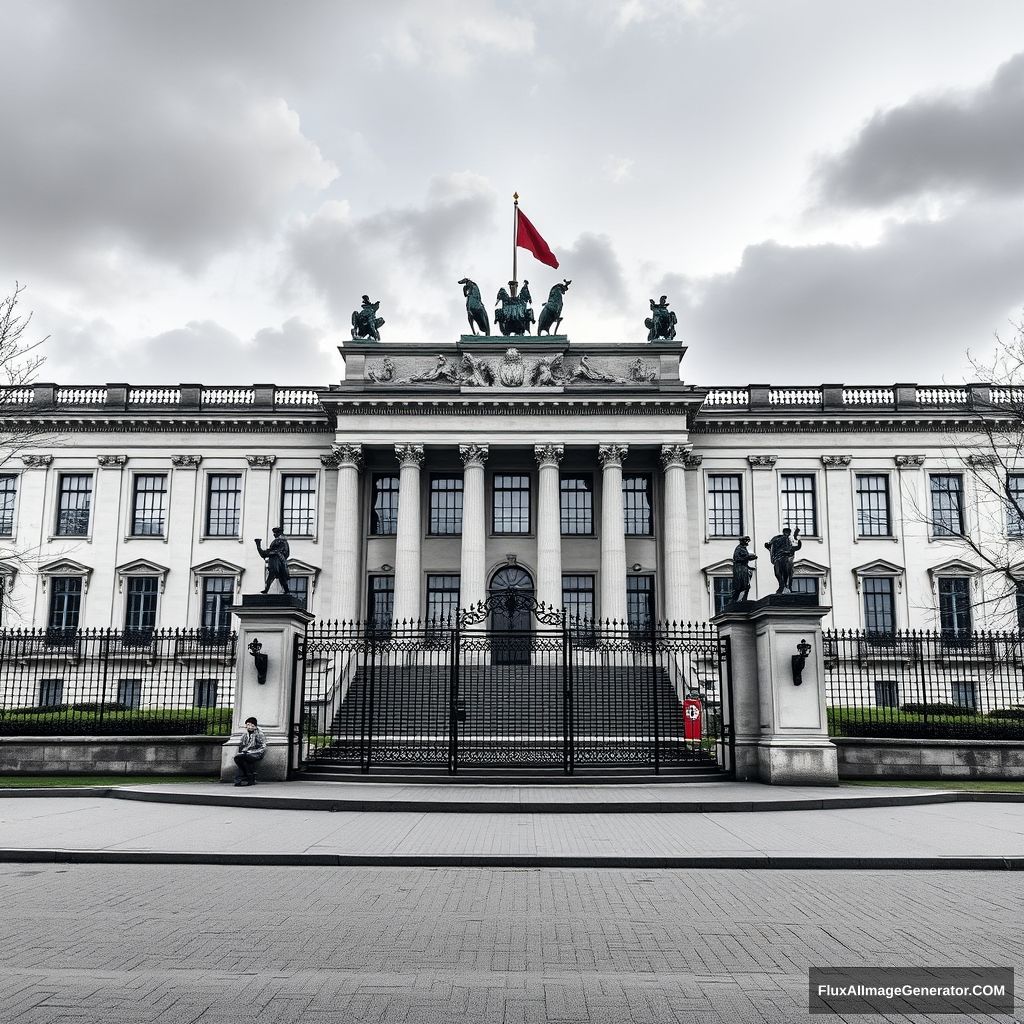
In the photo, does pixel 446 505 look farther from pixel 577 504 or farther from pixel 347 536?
pixel 577 504

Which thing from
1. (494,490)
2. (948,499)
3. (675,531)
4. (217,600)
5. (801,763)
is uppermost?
(494,490)

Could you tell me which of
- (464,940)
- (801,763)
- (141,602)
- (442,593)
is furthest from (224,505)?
(464,940)

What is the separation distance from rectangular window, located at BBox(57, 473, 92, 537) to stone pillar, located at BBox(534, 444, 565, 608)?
2165cm

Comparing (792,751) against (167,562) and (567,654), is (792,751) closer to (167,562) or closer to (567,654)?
(567,654)

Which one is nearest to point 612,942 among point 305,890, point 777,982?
point 777,982

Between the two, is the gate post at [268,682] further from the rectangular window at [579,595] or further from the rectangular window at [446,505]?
the rectangular window at [579,595]

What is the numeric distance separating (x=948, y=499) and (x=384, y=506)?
26847 mm

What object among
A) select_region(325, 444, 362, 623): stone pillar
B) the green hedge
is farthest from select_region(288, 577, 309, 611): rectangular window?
the green hedge

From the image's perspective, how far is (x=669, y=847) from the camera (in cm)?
1265

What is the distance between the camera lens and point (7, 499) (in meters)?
46.2

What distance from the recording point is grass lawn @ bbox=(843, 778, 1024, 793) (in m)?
19.0

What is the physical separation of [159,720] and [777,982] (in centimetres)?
1901

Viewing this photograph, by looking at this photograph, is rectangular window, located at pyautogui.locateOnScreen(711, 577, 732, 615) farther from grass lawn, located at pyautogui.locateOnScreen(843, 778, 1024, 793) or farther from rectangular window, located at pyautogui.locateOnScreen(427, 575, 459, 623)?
grass lawn, located at pyautogui.locateOnScreen(843, 778, 1024, 793)

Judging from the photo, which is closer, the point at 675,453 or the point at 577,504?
the point at 675,453
